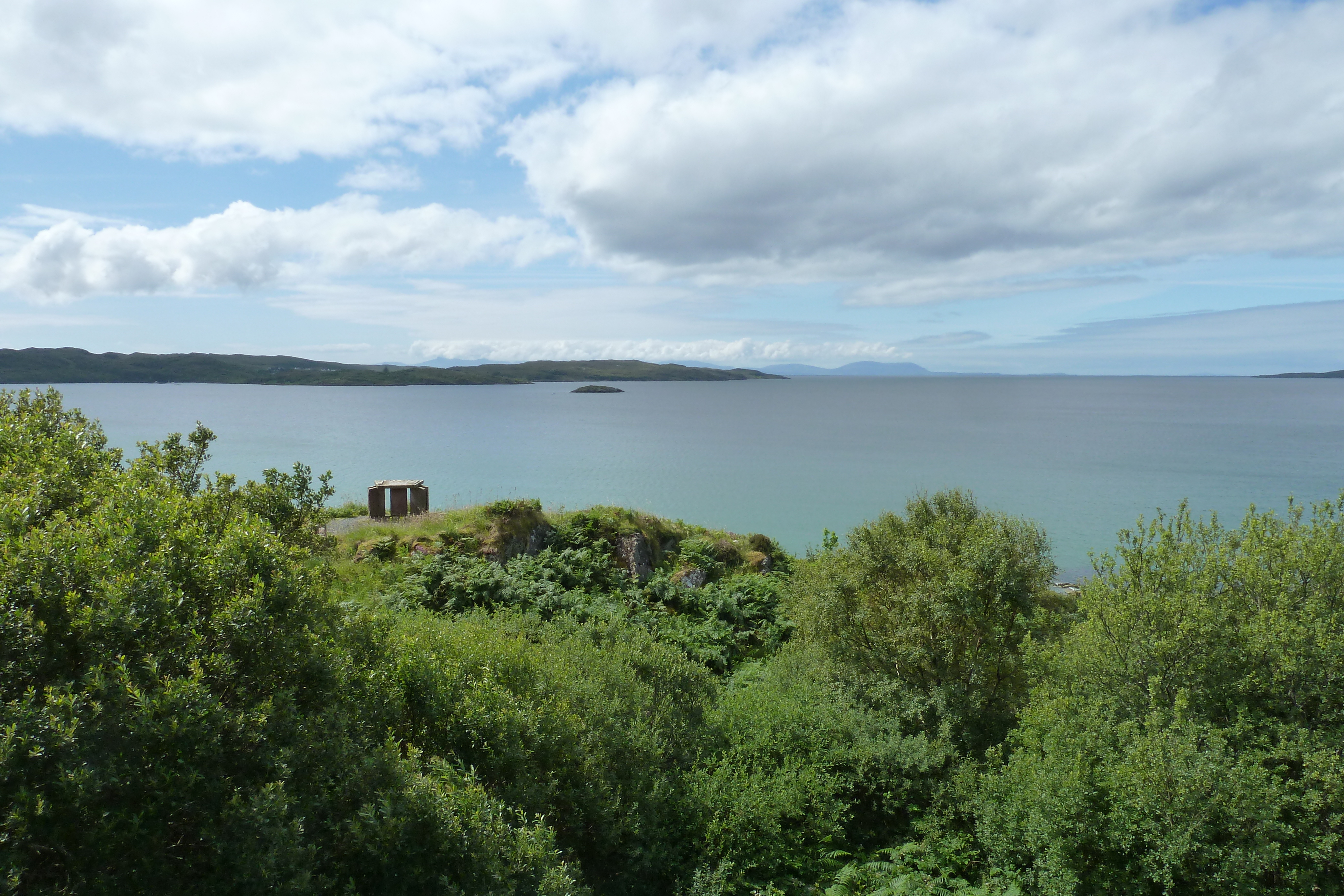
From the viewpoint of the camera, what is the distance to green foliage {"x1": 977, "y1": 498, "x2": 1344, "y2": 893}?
33.2 feet

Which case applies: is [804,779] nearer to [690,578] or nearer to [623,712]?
[623,712]

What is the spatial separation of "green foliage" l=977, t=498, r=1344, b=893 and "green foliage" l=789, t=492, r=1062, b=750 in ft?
4.80

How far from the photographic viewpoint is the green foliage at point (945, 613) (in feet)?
48.9

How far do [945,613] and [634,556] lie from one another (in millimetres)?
11809

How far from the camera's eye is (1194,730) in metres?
10.6

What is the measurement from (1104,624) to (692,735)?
8177mm

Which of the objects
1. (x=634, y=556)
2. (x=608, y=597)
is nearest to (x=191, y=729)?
(x=608, y=597)

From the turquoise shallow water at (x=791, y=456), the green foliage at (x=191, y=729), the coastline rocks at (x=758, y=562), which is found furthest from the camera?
the turquoise shallow water at (x=791, y=456)

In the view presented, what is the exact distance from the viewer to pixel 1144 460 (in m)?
76.5

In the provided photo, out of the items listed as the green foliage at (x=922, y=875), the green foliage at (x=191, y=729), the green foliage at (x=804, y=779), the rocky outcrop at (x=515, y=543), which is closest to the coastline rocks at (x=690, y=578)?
the rocky outcrop at (x=515, y=543)

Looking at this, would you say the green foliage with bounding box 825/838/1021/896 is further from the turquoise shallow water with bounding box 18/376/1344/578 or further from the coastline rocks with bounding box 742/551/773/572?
the turquoise shallow water with bounding box 18/376/1344/578

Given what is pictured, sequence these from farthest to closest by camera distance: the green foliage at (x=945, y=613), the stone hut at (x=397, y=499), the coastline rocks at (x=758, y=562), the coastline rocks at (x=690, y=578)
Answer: the coastline rocks at (x=758, y=562)
the coastline rocks at (x=690, y=578)
the stone hut at (x=397, y=499)
the green foliage at (x=945, y=613)

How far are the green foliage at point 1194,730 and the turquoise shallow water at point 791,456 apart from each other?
2191 centimetres

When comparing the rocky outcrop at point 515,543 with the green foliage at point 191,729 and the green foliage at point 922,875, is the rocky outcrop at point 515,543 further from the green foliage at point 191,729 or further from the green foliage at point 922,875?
the green foliage at point 922,875
